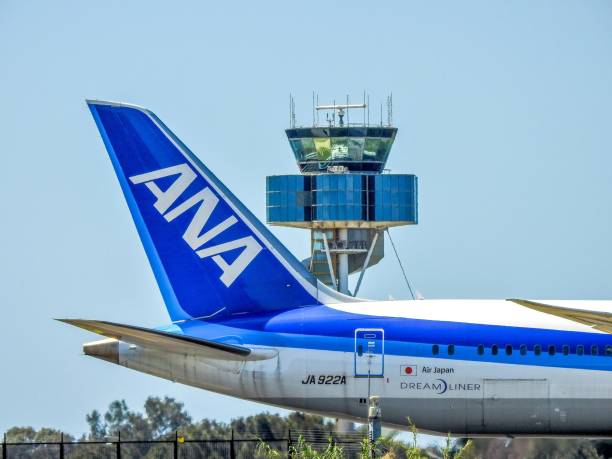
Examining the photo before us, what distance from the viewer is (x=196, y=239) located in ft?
160

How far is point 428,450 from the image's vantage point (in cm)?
4700

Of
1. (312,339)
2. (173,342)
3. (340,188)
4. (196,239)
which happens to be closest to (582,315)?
(312,339)

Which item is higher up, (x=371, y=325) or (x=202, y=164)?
(x=202, y=164)

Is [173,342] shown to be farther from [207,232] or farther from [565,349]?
[565,349]

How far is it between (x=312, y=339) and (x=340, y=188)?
51053 millimetres

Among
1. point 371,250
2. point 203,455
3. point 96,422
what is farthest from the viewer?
point 371,250

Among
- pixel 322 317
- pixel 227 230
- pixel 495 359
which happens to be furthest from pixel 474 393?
pixel 227 230

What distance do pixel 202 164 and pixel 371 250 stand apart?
53.0 m

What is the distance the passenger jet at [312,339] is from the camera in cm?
4675

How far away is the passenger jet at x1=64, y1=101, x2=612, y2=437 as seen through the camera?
153 ft

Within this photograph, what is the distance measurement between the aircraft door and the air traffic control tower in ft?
167

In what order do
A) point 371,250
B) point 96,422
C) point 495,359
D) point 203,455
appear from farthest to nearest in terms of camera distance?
point 371,250
point 96,422
point 203,455
point 495,359

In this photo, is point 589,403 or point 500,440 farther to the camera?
point 500,440

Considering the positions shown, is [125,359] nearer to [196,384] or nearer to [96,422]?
[196,384]
